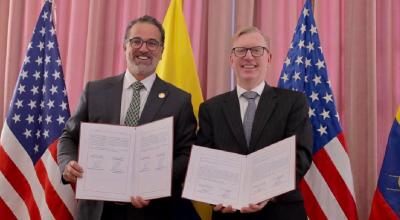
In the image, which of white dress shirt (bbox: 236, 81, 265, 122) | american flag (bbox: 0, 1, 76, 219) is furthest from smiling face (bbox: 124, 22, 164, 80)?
american flag (bbox: 0, 1, 76, 219)

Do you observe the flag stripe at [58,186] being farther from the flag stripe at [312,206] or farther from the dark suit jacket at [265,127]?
the flag stripe at [312,206]

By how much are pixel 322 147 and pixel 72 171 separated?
5.38 ft

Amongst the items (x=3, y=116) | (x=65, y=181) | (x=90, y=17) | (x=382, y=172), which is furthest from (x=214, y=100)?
(x=3, y=116)

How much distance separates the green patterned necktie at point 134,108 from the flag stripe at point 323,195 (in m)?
1.29

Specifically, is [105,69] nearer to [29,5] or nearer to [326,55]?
[29,5]

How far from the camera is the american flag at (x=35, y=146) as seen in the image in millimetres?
3094

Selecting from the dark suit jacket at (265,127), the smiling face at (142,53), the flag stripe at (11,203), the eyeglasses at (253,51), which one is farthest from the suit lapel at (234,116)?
the flag stripe at (11,203)

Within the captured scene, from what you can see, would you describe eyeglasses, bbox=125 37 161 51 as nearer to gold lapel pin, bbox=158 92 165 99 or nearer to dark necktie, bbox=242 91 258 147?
gold lapel pin, bbox=158 92 165 99

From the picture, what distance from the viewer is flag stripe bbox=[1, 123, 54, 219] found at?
3.13m

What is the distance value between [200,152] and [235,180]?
0.22 m

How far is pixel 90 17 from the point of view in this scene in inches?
147

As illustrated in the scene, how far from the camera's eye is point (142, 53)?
2.55 m

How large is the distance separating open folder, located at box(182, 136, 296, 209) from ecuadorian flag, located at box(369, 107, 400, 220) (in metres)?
1.23

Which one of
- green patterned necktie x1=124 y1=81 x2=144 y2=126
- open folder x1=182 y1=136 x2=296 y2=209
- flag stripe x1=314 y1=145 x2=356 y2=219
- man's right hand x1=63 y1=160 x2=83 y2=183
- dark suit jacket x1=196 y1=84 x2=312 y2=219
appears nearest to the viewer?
open folder x1=182 y1=136 x2=296 y2=209
